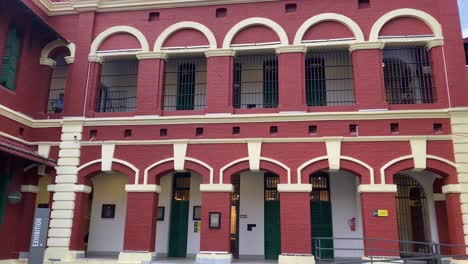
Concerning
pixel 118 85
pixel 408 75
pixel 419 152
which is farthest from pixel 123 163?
pixel 408 75

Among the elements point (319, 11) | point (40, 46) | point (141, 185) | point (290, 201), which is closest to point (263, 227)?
point (290, 201)

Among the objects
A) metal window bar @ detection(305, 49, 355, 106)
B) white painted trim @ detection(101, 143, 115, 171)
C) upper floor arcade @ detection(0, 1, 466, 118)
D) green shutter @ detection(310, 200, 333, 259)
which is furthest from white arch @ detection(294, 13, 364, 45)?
white painted trim @ detection(101, 143, 115, 171)

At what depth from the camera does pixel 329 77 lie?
1688 centimetres

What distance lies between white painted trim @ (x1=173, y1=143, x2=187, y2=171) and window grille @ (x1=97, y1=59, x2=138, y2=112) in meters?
3.62

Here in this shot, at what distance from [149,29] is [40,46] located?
14.5ft

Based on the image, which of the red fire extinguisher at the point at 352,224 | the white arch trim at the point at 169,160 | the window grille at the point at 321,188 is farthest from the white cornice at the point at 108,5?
the red fire extinguisher at the point at 352,224

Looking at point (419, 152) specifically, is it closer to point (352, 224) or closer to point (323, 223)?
point (352, 224)

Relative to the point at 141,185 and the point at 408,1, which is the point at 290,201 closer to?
the point at 141,185

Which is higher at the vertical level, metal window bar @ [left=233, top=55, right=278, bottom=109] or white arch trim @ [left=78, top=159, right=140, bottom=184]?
metal window bar @ [left=233, top=55, right=278, bottom=109]

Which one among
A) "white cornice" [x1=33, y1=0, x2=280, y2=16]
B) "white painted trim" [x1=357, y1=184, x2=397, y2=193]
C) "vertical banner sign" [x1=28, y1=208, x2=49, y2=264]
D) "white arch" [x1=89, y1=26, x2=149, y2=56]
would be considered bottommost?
"vertical banner sign" [x1=28, y1=208, x2=49, y2=264]

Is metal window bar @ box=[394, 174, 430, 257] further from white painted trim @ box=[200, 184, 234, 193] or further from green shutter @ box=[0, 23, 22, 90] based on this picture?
green shutter @ box=[0, 23, 22, 90]

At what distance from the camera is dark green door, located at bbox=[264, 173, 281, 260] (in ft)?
53.6

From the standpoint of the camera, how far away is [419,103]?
1517 centimetres

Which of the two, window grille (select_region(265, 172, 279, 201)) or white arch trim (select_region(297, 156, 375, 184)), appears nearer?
white arch trim (select_region(297, 156, 375, 184))
